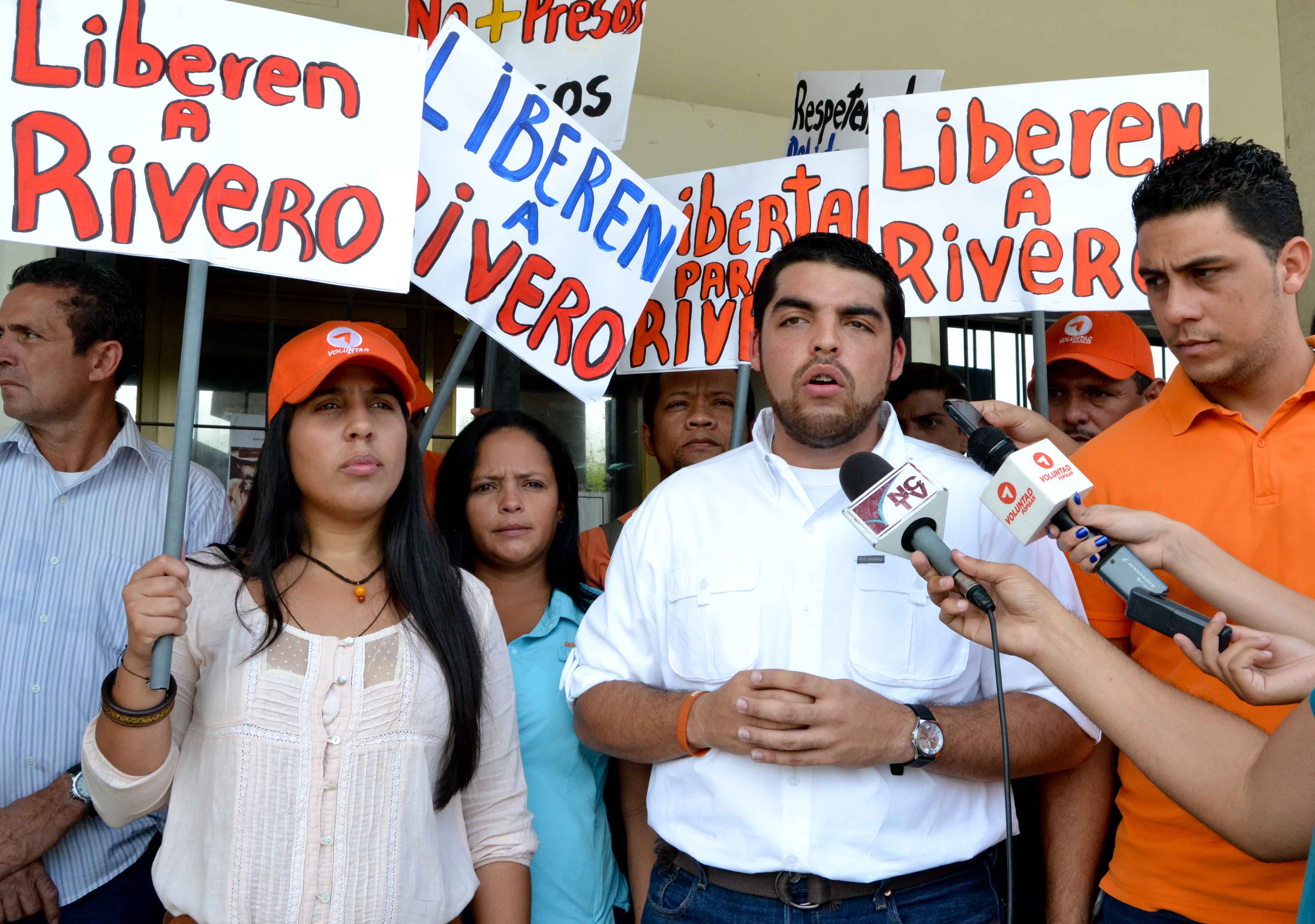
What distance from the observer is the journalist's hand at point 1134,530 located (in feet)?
5.25

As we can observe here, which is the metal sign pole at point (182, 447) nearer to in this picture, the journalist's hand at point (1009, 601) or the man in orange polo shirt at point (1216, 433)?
the journalist's hand at point (1009, 601)

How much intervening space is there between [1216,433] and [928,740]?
750 mm

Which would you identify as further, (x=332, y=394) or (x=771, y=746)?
(x=332, y=394)

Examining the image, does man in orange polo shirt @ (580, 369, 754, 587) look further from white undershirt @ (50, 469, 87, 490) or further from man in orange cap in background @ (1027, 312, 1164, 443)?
white undershirt @ (50, 469, 87, 490)

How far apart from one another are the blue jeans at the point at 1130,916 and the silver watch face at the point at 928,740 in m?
0.43

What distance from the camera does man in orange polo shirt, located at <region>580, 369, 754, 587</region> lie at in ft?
10.7

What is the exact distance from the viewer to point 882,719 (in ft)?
5.90

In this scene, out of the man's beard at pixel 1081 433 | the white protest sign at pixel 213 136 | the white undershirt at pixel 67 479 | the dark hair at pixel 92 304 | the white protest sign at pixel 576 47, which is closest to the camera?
the white protest sign at pixel 213 136

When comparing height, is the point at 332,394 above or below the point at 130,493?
above

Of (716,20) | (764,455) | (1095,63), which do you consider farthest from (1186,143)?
(1095,63)

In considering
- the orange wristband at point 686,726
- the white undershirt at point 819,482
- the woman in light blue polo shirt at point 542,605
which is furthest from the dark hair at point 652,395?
the orange wristband at point 686,726

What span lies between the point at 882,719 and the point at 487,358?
2.08m

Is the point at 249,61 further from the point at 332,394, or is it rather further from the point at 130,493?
the point at 130,493

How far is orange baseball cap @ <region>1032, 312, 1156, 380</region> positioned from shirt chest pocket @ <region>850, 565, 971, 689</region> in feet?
4.29
